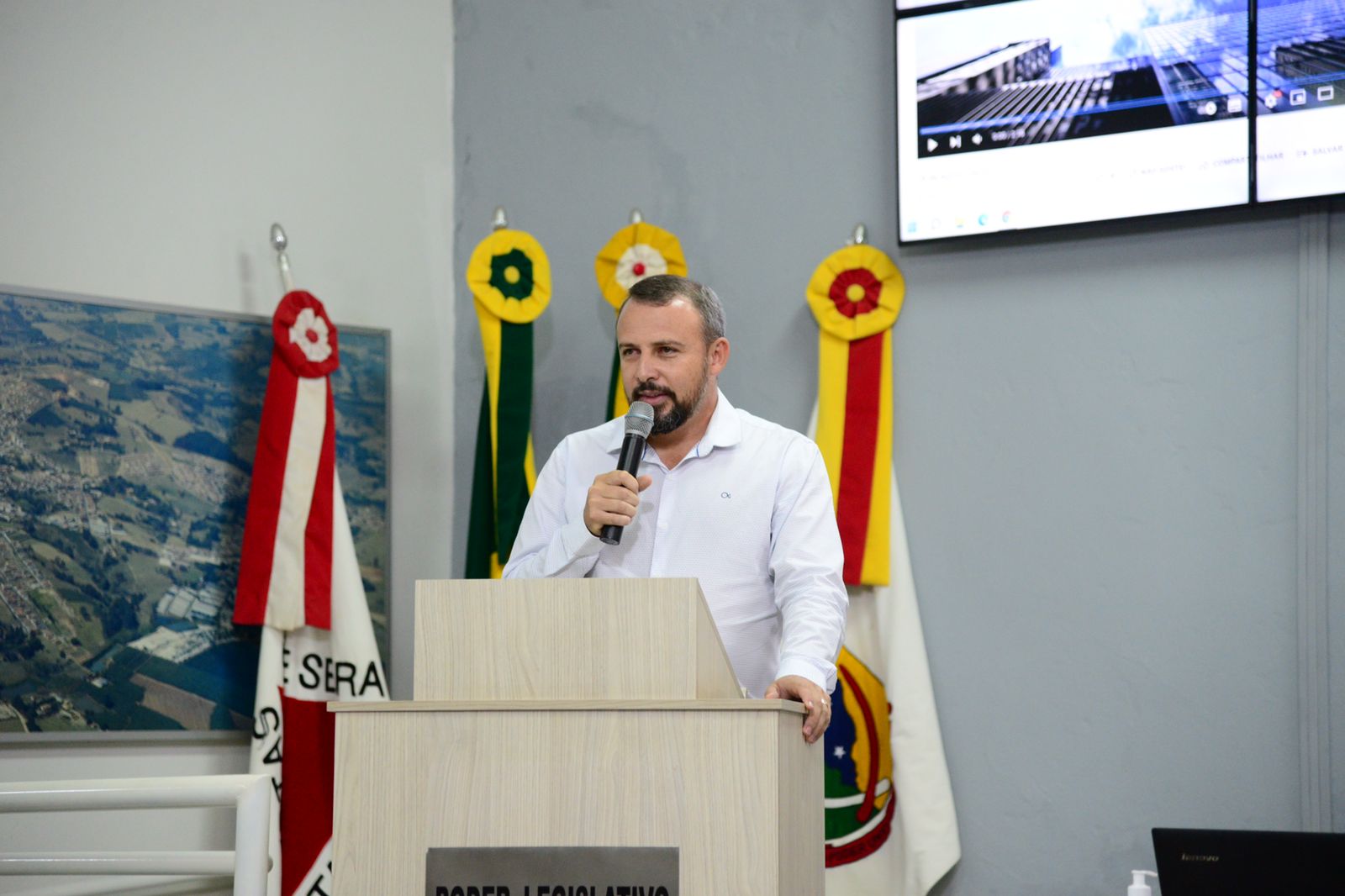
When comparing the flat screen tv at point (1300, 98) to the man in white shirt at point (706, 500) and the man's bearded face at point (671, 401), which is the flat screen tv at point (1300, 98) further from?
the man's bearded face at point (671, 401)

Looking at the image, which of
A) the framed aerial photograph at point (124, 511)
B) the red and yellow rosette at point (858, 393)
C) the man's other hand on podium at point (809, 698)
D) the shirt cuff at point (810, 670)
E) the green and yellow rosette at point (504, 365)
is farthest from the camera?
the green and yellow rosette at point (504, 365)

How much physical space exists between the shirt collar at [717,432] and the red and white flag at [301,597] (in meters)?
1.17

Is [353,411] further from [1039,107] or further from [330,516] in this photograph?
[1039,107]

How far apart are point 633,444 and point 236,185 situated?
1988 millimetres

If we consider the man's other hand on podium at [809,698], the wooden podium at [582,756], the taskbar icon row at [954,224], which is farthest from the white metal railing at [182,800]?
the taskbar icon row at [954,224]

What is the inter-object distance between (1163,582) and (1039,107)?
116 centimetres

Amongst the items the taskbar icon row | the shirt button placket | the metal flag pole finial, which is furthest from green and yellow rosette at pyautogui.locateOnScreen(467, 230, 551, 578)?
the shirt button placket

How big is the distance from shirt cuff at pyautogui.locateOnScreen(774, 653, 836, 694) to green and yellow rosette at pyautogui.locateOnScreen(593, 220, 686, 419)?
1.52m

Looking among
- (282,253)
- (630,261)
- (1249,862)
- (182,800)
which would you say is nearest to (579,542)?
(182,800)

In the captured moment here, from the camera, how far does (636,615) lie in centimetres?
179

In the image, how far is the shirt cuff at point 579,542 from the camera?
2203 millimetres

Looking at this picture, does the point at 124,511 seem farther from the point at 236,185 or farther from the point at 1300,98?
the point at 1300,98

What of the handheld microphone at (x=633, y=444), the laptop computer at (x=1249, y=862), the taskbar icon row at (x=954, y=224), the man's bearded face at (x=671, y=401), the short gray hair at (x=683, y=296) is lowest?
the laptop computer at (x=1249, y=862)

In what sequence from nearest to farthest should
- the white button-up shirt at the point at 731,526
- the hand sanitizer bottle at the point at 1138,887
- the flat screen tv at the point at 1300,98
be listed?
the white button-up shirt at the point at 731,526 → the hand sanitizer bottle at the point at 1138,887 → the flat screen tv at the point at 1300,98
